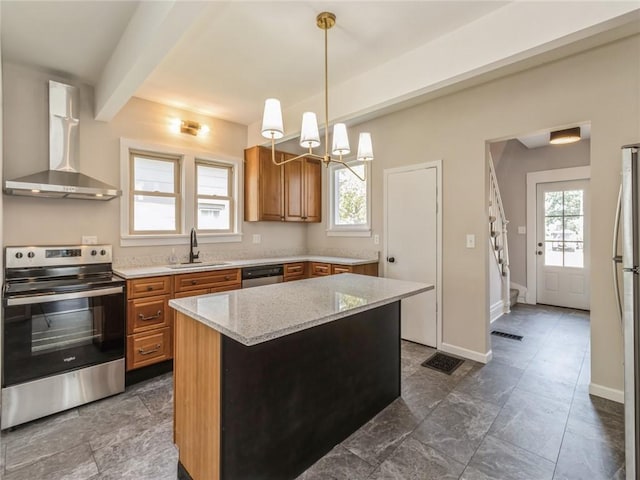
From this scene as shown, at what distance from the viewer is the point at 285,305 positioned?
5.50ft

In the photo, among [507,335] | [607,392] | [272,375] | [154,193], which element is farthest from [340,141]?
[507,335]

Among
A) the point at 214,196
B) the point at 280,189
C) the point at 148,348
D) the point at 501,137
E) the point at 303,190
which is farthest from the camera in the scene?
the point at 303,190

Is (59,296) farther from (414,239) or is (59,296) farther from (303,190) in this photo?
(414,239)

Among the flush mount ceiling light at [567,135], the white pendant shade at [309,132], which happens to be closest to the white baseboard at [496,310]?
the flush mount ceiling light at [567,135]

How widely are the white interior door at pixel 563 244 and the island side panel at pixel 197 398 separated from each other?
5602mm

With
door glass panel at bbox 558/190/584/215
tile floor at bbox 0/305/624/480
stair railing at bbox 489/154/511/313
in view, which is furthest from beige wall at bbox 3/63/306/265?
door glass panel at bbox 558/190/584/215

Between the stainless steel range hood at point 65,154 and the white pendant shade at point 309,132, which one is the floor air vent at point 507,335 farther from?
the stainless steel range hood at point 65,154

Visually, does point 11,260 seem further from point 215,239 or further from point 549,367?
point 549,367

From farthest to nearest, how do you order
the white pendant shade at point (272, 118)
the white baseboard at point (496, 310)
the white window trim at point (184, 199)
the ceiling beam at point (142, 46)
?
1. the white baseboard at point (496, 310)
2. the white window trim at point (184, 199)
3. the white pendant shade at point (272, 118)
4. the ceiling beam at point (142, 46)

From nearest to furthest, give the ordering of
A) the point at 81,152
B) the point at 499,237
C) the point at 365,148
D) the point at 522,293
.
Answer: the point at 365,148, the point at 81,152, the point at 499,237, the point at 522,293

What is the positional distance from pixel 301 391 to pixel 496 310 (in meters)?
3.84

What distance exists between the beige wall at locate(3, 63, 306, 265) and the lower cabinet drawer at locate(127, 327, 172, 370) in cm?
94

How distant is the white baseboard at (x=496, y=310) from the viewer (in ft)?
14.3

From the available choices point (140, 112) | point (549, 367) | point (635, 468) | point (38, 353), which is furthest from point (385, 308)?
point (140, 112)
